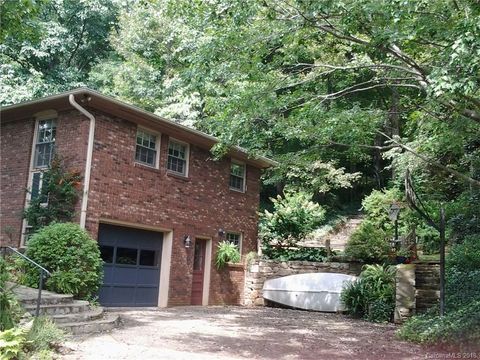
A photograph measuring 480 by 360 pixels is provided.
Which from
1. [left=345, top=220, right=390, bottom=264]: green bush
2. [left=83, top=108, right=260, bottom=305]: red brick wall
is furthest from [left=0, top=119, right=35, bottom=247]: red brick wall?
[left=345, top=220, right=390, bottom=264]: green bush

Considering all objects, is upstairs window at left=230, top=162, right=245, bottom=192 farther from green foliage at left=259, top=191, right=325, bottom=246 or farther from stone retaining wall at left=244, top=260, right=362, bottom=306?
stone retaining wall at left=244, top=260, right=362, bottom=306

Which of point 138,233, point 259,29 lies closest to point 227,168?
point 138,233

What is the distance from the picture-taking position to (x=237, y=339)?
8.95 m

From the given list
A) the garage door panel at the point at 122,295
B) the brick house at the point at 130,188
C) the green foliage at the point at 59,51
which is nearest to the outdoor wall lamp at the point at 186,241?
the brick house at the point at 130,188

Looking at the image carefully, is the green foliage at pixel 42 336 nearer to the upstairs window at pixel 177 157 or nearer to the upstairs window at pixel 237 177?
the upstairs window at pixel 177 157


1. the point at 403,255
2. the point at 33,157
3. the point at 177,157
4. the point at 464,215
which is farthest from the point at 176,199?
the point at 464,215

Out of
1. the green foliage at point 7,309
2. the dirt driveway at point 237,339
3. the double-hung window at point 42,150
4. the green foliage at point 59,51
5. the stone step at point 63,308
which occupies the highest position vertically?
the green foliage at point 59,51

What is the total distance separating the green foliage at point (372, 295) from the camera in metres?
13.0

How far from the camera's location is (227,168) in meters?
17.0

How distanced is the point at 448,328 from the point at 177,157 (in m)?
8.87

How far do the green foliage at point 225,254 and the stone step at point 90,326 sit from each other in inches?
260

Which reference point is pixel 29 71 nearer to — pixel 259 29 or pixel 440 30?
pixel 259 29

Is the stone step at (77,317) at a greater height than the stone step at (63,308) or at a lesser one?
lesser

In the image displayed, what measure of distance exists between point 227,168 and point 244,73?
6.46 m
